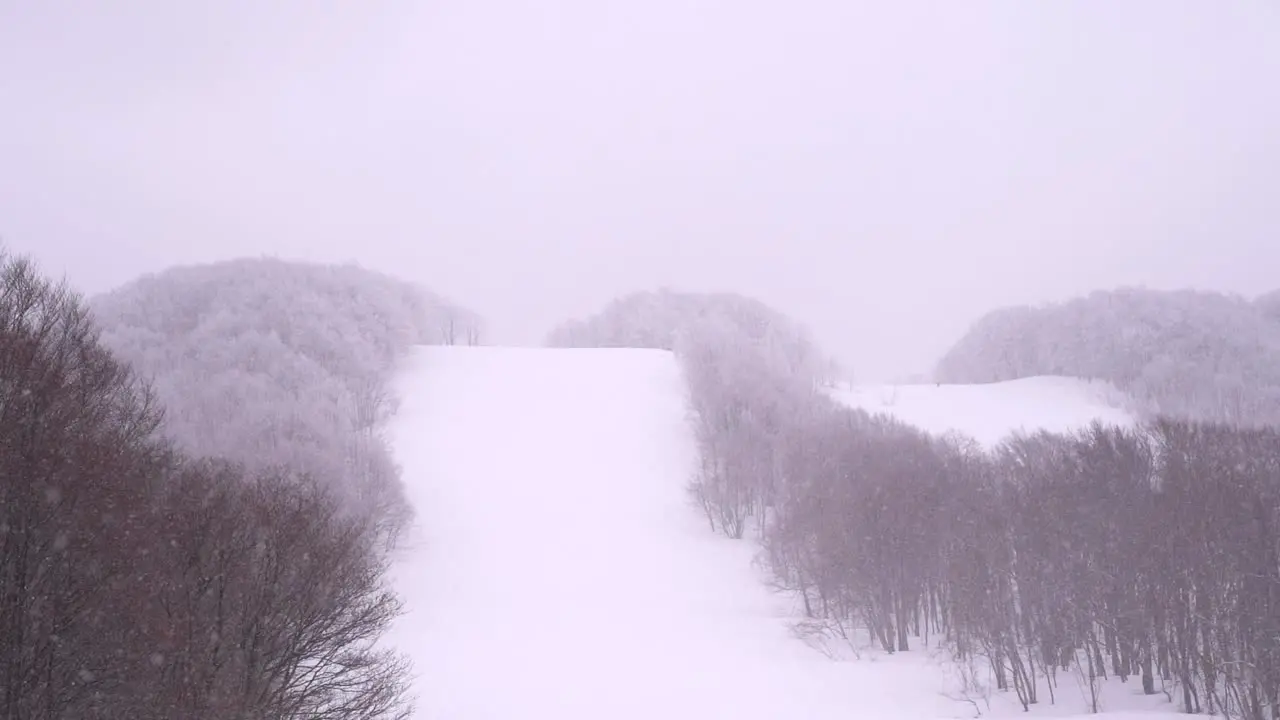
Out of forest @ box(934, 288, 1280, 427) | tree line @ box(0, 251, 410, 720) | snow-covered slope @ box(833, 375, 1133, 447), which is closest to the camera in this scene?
tree line @ box(0, 251, 410, 720)

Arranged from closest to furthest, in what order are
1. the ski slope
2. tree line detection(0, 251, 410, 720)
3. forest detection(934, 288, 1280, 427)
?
tree line detection(0, 251, 410, 720) < the ski slope < forest detection(934, 288, 1280, 427)

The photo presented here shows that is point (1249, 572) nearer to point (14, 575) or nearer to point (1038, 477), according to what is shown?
point (1038, 477)

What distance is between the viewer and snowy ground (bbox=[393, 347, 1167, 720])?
89.5ft

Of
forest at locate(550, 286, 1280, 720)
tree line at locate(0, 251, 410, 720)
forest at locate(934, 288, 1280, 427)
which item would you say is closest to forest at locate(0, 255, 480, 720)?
tree line at locate(0, 251, 410, 720)

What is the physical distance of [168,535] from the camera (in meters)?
13.8

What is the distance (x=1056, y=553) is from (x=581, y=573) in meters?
22.3

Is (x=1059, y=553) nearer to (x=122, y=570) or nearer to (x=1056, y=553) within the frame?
(x=1056, y=553)

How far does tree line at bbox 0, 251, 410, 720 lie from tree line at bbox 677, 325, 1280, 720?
22.3 meters

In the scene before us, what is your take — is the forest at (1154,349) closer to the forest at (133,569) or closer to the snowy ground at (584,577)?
the snowy ground at (584,577)

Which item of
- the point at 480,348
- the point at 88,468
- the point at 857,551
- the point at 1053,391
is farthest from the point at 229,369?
the point at 1053,391

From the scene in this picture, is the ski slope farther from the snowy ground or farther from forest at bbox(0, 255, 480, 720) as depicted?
forest at bbox(0, 255, 480, 720)

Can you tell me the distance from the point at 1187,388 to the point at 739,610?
4340 centimetres

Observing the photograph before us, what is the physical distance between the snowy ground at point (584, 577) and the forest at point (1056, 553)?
7.63ft

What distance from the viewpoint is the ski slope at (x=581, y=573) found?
27.4m
